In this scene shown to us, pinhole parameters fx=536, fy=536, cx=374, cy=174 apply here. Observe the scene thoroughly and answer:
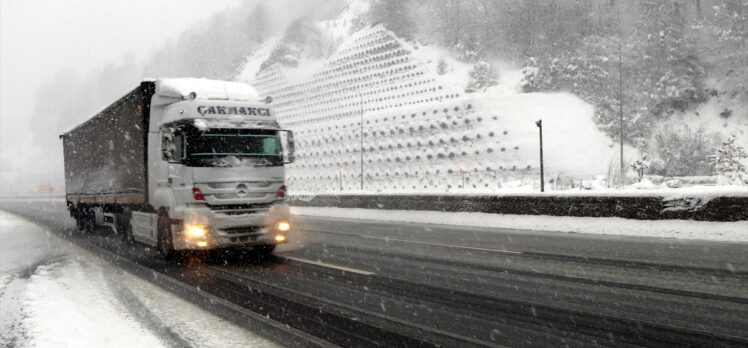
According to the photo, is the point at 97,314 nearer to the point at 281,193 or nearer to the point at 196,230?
the point at 196,230

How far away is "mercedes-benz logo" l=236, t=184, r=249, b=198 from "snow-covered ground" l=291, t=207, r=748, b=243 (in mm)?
9660

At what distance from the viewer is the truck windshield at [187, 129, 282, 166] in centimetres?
1027

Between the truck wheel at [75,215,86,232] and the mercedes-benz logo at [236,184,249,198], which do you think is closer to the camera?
the mercedes-benz logo at [236,184,249,198]

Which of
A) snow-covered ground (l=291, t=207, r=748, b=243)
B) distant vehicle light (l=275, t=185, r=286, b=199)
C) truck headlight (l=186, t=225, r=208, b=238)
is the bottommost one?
snow-covered ground (l=291, t=207, r=748, b=243)

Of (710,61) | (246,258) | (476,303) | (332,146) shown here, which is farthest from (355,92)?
(476,303)

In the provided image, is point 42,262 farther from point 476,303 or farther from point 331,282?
point 476,303

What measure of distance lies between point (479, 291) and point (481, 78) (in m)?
54.1

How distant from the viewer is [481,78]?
58.6 metres

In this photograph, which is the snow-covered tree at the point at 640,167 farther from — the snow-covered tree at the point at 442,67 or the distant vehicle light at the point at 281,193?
the snow-covered tree at the point at 442,67

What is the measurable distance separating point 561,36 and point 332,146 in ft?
94.4

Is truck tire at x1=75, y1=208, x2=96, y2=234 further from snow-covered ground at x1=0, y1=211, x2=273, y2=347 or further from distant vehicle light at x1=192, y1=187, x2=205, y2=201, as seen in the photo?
distant vehicle light at x1=192, y1=187, x2=205, y2=201

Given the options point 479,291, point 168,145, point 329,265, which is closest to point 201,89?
point 168,145

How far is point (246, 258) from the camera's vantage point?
11.1 m

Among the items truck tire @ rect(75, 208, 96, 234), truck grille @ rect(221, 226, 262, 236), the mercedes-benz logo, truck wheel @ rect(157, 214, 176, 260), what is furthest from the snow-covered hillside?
truck wheel @ rect(157, 214, 176, 260)
